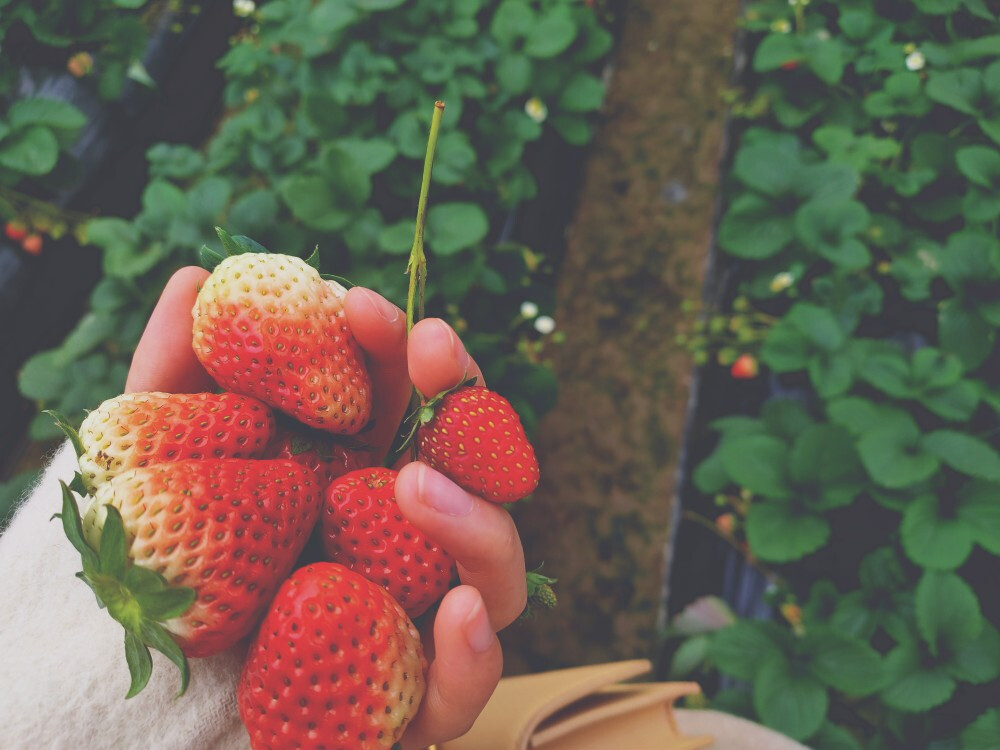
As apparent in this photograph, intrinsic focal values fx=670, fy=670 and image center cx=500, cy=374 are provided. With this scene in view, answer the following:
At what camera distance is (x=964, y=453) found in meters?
1.24

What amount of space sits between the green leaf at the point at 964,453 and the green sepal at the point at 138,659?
1.32m

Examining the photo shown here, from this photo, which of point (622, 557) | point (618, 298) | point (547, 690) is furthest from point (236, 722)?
point (618, 298)

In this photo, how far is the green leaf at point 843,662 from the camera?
117 cm

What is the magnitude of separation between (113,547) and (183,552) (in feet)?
0.14

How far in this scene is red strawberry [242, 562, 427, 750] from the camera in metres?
0.49

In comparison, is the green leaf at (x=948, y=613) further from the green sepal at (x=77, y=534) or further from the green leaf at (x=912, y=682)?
the green sepal at (x=77, y=534)

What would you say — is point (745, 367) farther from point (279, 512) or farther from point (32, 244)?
point (32, 244)

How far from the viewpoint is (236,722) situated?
587 mm

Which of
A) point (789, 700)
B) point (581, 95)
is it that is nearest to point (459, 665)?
point (789, 700)

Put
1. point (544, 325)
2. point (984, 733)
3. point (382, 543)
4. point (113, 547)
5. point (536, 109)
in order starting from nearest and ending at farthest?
point (113, 547) < point (382, 543) < point (984, 733) < point (544, 325) < point (536, 109)

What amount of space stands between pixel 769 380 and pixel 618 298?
18.5 inches

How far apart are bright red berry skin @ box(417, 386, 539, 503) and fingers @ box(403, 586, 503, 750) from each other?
0.09 m

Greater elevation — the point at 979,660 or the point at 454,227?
the point at 454,227

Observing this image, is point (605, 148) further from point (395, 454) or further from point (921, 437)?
point (395, 454)
